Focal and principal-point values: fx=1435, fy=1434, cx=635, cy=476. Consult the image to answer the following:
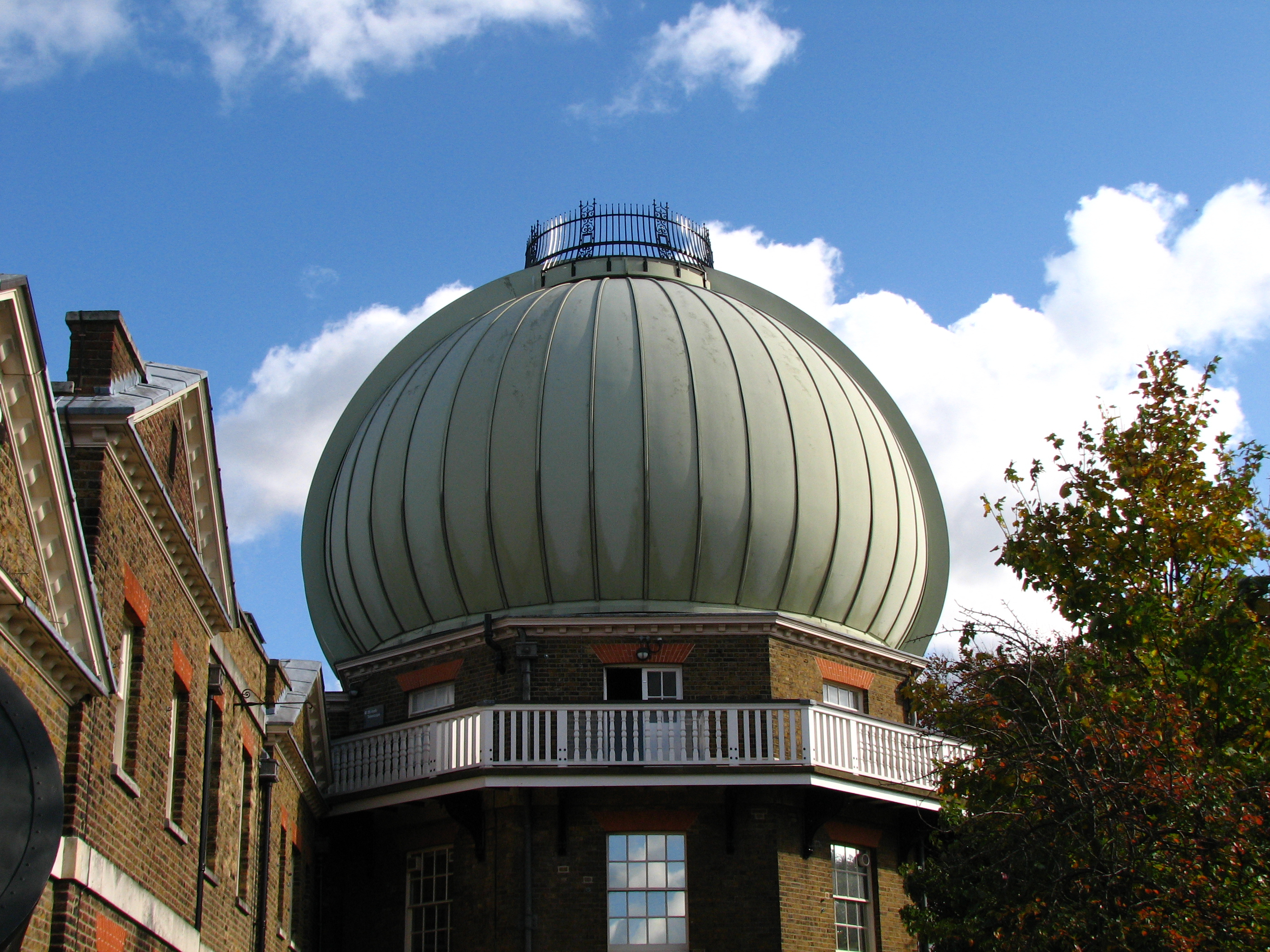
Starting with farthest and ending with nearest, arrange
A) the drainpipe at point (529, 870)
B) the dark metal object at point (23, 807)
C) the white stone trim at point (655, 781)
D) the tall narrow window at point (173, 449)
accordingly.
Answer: the white stone trim at point (655, 781)
the drainpipe at point (529, 870)
the tall narrow window at point (173, 449)
the dark metal object at point (23, 807)

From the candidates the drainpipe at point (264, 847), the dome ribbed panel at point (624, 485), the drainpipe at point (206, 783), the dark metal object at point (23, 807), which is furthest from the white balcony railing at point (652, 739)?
the dark metal object at point (23, 807)

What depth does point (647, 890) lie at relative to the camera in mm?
19641

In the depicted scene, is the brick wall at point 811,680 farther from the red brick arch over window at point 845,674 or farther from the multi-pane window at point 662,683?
the multi-pane window at point 662,683

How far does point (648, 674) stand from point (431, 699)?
3.57m

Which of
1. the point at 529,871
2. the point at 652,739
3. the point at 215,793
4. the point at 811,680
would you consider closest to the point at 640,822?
the point at 652,739

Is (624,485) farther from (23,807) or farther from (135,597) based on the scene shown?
(23,807)

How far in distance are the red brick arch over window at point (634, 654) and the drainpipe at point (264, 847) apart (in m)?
5.58

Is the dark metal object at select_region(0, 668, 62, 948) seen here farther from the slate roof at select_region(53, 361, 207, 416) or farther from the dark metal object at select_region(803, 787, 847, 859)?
the dark metal object at select_region(803, 787, 847, 859)

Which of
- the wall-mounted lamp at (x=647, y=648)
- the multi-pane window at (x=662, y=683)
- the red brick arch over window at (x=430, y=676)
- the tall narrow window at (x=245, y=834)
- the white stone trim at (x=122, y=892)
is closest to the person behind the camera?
the white stone trim at (x=122, y=892)

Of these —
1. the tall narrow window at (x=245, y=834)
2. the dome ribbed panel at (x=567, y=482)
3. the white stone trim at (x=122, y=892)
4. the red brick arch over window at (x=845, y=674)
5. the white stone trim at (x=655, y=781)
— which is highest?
the dome ribbed panel at (x=567, y=482)

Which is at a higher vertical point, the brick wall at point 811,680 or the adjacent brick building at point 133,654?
the brick wall at point 811,680

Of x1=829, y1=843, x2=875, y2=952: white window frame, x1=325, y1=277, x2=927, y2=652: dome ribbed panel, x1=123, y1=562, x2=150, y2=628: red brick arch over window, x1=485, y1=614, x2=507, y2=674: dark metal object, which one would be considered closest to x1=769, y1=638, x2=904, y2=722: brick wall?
x1=325, y1=277, x2=927, y2=652: dome ribbed panel

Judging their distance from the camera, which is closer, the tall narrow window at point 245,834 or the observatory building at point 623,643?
the tall narrow window at point 245,834

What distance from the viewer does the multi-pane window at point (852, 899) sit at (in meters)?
20.2
